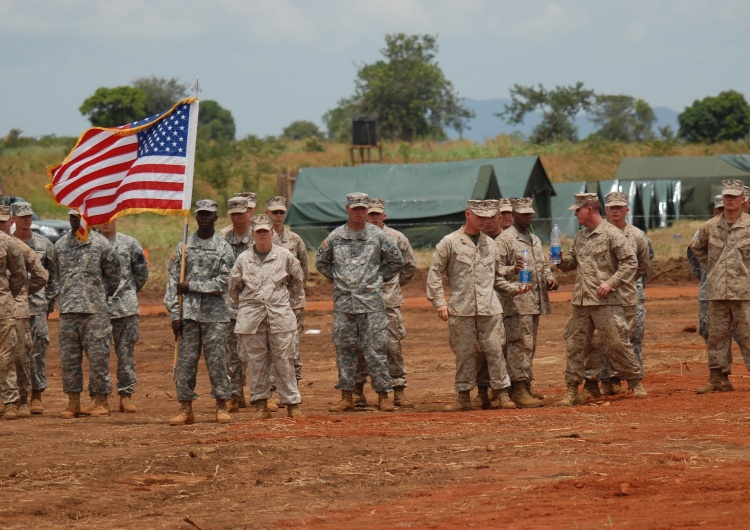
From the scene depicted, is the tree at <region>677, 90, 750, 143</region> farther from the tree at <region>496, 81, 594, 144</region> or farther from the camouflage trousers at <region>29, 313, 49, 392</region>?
the camouflage trousers at <region>29, 313, 49, 392</region>

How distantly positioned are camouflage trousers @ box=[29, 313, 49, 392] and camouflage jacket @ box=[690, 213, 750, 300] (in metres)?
7.27

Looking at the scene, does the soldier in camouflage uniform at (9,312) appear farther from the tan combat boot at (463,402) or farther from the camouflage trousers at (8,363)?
the tan combat boot at (463,402)

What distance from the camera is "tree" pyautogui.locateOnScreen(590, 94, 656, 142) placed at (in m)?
74.6

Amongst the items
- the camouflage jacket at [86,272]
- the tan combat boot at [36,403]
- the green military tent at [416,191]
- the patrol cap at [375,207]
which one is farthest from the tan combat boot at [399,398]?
the green military tent at [416,191]

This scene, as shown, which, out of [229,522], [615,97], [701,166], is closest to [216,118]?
[615,97]

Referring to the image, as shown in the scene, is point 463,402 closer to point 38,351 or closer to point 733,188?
point 733,188

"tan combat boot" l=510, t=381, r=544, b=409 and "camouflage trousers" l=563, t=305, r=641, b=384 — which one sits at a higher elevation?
"camouflage trousers" l=563, t=305, r=641, b=384

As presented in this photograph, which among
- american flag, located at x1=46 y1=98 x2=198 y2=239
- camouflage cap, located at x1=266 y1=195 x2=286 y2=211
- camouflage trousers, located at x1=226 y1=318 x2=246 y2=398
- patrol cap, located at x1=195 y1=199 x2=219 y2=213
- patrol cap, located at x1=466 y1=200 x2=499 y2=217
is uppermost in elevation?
american flag, located at x1=46 y1=98 x2=198 y2=239

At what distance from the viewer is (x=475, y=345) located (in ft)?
42.4

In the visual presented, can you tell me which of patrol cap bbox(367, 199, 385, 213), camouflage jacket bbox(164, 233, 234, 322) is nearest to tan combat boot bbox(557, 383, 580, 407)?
patrol cap bbox(367, 199, 385, 213)

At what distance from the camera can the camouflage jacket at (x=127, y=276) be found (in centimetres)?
1377

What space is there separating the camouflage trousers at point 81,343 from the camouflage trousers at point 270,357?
1743mm

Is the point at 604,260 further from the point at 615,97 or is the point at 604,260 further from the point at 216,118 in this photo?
the point at 615,97

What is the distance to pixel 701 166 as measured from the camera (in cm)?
3838
